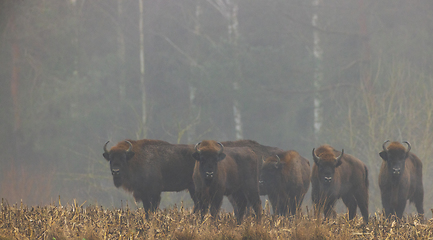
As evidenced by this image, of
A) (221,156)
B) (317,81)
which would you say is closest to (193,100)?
(317,81)

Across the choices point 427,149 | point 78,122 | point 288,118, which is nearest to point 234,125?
point 288,118

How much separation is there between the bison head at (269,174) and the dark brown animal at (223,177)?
28.7 inches

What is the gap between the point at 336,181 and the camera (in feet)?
39.5

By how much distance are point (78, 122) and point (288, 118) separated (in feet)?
46.4

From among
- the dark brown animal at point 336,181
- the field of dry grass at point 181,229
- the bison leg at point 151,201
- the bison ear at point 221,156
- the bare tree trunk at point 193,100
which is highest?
the bare tree trunk at point 193,100

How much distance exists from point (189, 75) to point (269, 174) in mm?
26141

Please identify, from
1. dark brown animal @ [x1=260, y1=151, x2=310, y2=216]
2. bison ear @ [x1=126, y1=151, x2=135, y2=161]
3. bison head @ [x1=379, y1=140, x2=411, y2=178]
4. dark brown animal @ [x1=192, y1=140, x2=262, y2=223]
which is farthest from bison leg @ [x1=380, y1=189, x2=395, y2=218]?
bison ear @ [x1=126, y1=151, x2=135, y2=161]

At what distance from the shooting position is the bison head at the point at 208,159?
1098cm

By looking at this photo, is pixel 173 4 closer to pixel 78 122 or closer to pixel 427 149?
pixel 78 122

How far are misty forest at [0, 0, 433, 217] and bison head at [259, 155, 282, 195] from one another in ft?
68.5

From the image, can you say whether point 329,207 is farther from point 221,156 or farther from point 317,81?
point 317,81

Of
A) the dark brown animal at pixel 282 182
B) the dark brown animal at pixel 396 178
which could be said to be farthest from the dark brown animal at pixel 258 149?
the dark brown animal at pixel 396 178

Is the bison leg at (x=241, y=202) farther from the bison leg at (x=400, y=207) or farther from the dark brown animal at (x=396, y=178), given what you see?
the bison leg at (x=400, y=207)

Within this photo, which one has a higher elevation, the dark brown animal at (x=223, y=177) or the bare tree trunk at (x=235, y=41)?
the bare tree trunk at (x=235, y=41)
